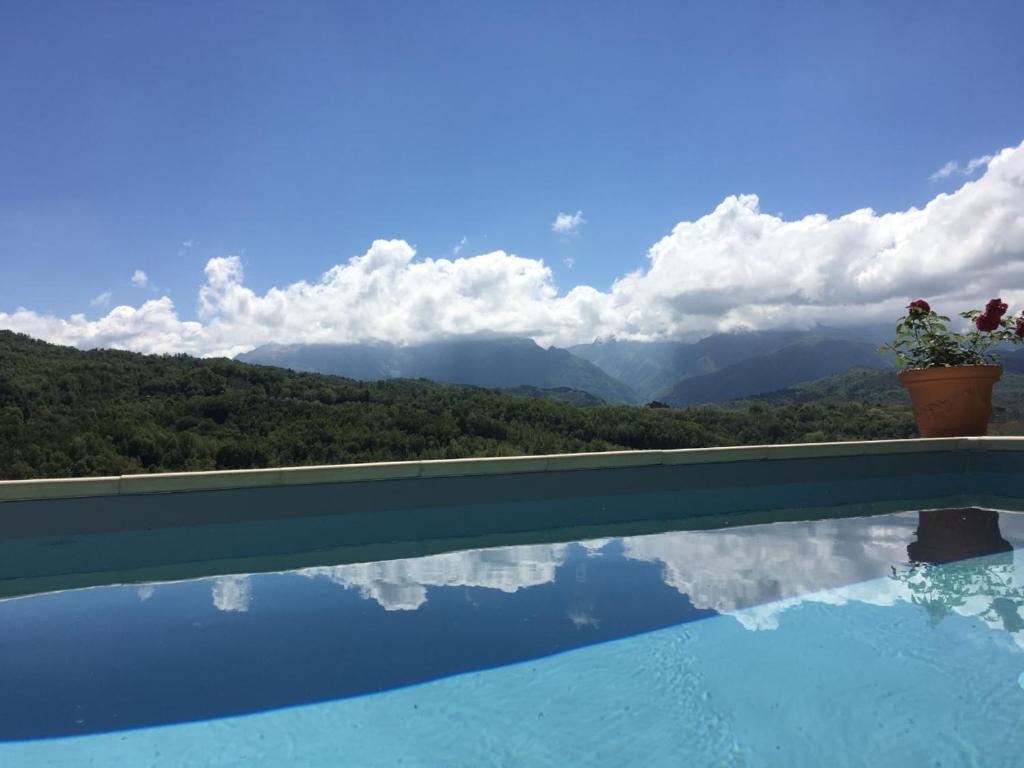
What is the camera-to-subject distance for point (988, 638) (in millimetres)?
2189

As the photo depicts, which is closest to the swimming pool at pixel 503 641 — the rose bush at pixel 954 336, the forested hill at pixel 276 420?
the rose bush at pixel 954 336

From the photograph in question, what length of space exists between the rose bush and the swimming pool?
90.7 inches

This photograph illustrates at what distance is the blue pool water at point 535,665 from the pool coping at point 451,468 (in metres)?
0.80

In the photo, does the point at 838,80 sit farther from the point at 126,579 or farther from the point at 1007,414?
the point at 126,579

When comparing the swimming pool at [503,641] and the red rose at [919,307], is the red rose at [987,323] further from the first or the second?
the swimming pool at [503,641]

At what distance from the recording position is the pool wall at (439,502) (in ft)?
11.1

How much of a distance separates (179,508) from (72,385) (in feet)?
64.8

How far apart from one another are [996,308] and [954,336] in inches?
16.1

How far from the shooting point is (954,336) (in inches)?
231

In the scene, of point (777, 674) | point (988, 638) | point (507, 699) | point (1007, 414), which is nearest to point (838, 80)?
point (1007, 414)

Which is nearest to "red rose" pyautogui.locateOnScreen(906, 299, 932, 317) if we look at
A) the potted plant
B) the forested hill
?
the potted plant

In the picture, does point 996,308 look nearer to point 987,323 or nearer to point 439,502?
point 987,323

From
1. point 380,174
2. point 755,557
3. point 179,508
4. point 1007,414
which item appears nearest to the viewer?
point 755,557

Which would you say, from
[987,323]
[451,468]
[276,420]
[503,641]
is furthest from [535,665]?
[276,420]
